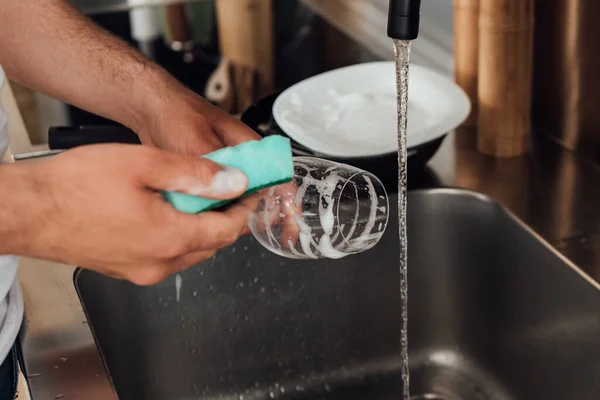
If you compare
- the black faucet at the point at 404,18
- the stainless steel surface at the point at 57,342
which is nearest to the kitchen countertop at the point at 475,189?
the stainless steel surface at the point at 57,342

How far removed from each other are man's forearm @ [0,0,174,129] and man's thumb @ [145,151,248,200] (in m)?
0.28

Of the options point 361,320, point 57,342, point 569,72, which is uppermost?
point 569,72

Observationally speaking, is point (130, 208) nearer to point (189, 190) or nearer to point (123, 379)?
point (189, 190)

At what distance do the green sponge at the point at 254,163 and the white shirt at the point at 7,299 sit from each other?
0.20 m

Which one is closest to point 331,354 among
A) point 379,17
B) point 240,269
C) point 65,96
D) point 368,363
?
point 368,363

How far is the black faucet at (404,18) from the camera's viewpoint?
22.8 inches

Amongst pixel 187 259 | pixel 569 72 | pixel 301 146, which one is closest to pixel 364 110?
pixel 301 146

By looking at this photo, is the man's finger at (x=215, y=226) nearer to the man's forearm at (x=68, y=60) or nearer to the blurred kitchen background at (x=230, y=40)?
the man's forearm at (x=68, y=60)

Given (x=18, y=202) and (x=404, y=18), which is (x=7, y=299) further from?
(x=404, y=18)

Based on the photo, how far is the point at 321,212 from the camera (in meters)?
0.64

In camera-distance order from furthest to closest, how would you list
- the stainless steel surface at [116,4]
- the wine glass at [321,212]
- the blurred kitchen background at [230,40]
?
the stainless steel surface at [116,4]
the blurred kitchen background at [230,40]
the wine glass at [321,212]

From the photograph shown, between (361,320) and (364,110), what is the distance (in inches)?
9.5

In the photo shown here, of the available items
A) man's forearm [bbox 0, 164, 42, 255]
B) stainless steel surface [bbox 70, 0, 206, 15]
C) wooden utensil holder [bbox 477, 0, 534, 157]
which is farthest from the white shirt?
stainless steel surface [bbox 70, 0, 206, 15]

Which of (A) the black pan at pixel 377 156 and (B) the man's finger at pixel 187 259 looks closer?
(B) the man's finger at pixel 187 259
